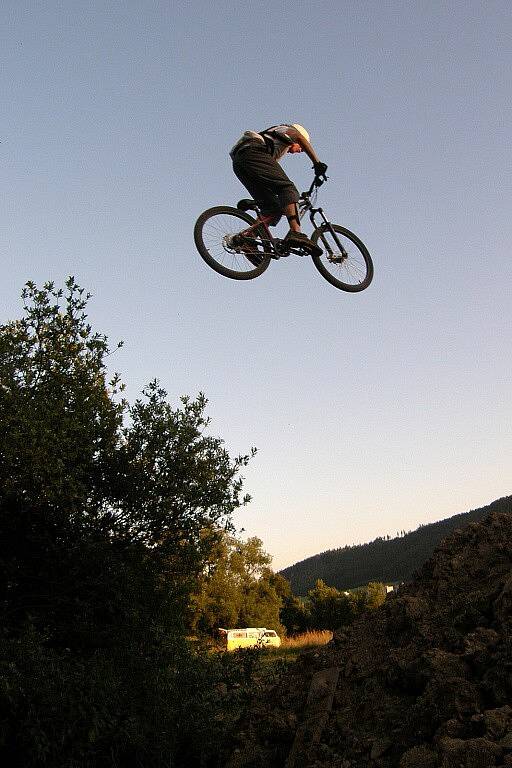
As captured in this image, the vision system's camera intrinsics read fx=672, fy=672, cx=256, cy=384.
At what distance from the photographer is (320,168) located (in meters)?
11.4

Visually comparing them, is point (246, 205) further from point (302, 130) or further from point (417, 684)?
point (417, 684)

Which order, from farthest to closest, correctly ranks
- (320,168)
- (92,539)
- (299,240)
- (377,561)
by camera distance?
(377,561)
(92,539)
(320,168)
(299,240)

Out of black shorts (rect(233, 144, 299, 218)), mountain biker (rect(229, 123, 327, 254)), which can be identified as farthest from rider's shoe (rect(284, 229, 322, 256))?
black shorts (rect(233, 144, 299, 218))

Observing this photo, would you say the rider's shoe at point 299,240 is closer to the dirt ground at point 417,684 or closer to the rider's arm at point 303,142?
the rider's arm at point 303,142

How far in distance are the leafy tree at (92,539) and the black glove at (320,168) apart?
6.56 metres

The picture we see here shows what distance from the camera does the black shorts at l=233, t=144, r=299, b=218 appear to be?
34.6 ft

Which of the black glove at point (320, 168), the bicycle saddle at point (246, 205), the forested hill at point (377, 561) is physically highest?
the black glove at point (320, 168)

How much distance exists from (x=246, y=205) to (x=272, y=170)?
69 centimetres

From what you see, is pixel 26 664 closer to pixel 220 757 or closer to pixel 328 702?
pixel 220 757

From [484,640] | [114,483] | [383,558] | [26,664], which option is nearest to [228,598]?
[114,483]

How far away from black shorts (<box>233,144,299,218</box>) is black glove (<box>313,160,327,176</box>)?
73cm

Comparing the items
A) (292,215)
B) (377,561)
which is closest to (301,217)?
(292,215)

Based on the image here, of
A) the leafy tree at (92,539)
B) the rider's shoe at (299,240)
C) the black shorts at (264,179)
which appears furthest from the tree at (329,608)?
the black shorts at (264,179)

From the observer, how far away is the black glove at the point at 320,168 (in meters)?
11.3
